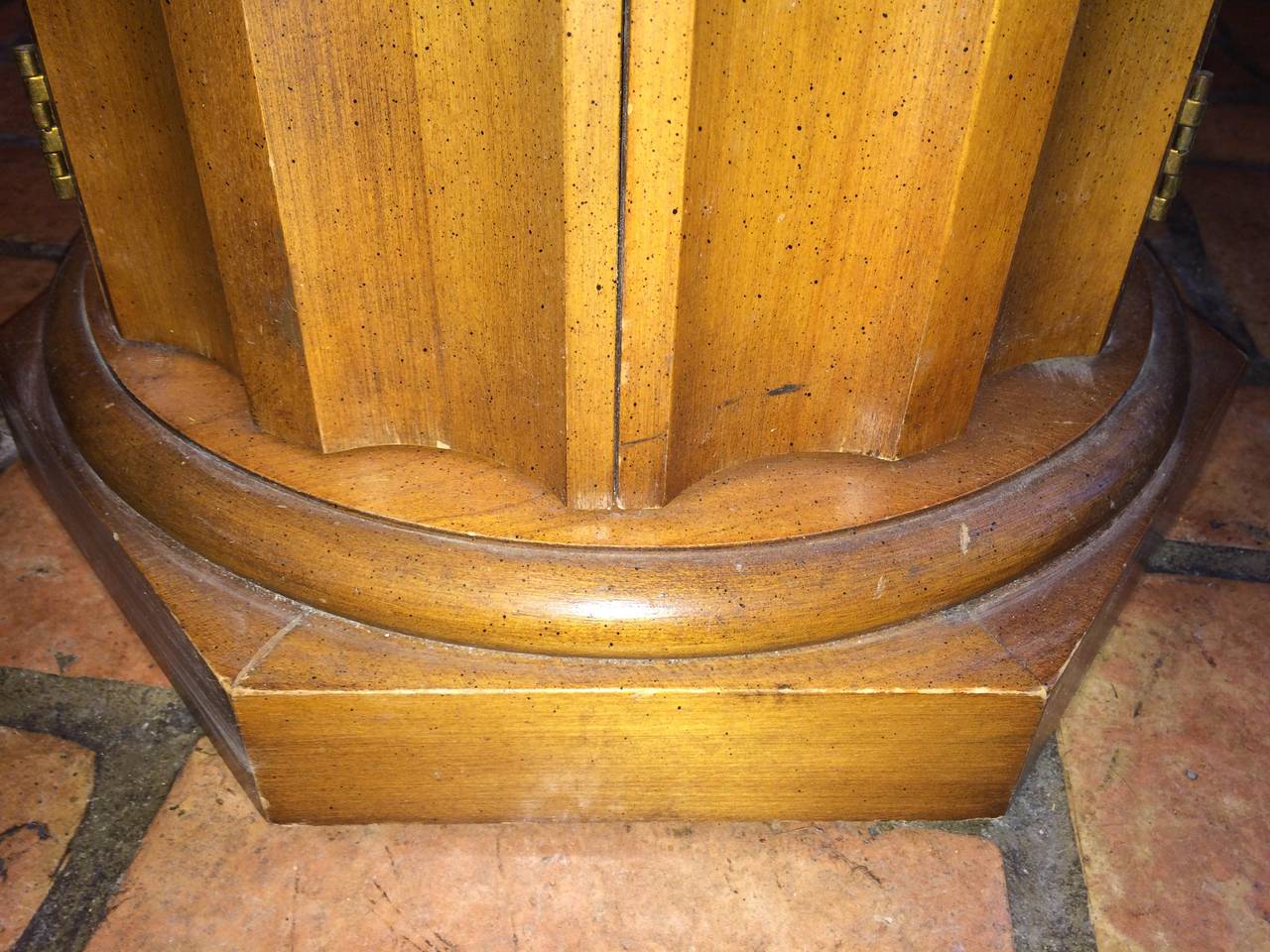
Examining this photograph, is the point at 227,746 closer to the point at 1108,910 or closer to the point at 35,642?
the point at 35,642

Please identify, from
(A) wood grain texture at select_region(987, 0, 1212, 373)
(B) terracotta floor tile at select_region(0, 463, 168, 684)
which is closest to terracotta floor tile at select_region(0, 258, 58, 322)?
(B) terracotta floor tile at select_region(0, 463, 168, 684)

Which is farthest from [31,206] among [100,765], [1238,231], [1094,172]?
[1238,231]

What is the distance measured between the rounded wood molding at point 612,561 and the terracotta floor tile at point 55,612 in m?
0.12

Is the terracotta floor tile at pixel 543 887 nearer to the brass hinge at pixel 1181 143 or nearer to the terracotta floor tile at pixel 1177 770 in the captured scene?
the terracotta floor tile at pixel 1177 770

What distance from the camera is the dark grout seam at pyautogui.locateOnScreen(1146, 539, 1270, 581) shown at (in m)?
0.87

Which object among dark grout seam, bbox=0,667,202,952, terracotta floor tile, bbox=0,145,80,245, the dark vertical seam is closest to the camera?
the dark vertical seam

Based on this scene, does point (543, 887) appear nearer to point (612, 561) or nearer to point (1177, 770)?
point (612, 561)

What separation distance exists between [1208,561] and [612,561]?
1.66 feet

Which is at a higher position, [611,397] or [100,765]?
[611,397]

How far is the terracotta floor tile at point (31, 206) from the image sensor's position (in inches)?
47.9

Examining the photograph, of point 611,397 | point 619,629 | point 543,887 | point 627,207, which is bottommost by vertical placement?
point 543,887

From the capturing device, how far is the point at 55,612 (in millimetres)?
818

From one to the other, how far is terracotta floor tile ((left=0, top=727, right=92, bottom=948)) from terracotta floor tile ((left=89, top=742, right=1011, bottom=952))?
1.8 inches

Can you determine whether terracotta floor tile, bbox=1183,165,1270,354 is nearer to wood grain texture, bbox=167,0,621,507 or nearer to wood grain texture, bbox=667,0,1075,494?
wood grain texture, bbox=667,0,1075,494
